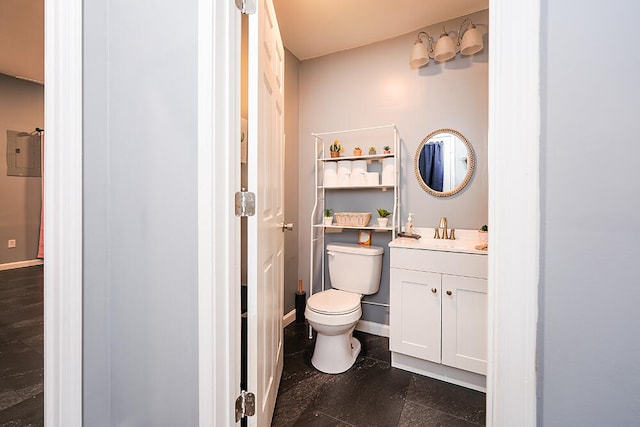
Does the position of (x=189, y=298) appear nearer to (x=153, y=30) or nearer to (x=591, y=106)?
(x=153, y=30)

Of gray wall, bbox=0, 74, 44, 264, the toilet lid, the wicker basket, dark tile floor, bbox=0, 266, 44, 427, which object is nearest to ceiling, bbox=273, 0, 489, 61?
the wicker basket

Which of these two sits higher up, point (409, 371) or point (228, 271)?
point (228, 271)

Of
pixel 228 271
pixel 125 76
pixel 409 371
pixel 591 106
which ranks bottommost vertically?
pixel 409 371

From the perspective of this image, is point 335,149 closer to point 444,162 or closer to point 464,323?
point 444,162

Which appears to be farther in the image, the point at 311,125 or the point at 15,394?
the point at 311,125

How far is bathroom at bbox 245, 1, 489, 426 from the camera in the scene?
207 cm

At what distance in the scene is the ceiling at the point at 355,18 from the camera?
77.0 inches

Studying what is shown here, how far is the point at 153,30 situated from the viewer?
976 mm

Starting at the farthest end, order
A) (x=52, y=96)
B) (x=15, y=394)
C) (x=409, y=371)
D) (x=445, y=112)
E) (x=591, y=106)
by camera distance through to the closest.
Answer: (x=445, y=112)
(x=409, y=371)
(x=15, y=394)
(x=52, y=96)
(x=591, y=106)

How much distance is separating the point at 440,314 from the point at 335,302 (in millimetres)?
659

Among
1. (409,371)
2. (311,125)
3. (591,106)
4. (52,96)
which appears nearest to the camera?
(591,106)

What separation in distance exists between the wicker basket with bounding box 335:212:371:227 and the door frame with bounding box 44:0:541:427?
1.44 metres

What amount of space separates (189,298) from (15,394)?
1.58 m

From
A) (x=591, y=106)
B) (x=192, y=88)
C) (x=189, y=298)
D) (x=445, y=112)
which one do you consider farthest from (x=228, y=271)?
(x=445, y=112)
